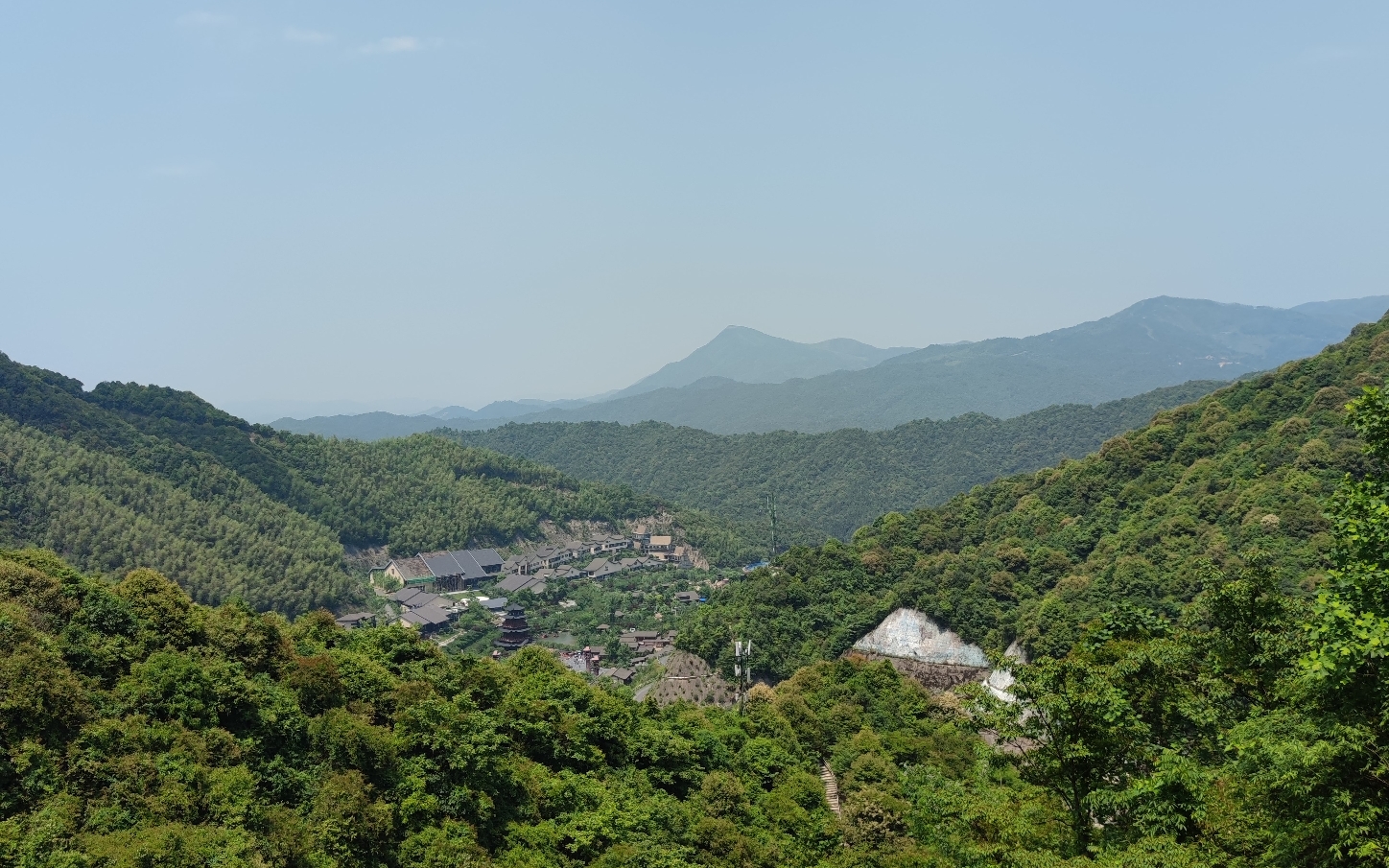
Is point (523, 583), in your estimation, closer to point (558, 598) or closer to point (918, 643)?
point (558, 598)

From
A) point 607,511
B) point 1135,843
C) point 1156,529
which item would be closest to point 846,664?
point 1156,529

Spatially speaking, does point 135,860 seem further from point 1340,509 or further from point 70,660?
point 1340,509

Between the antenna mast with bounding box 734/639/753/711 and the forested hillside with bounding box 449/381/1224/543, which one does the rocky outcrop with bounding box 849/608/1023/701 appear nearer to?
the antenna mast with bounding box 734/639/753/711

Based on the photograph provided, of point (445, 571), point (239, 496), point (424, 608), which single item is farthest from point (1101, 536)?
point (239, 496)

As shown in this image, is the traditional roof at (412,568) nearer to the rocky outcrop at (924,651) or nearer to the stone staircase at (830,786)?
the rocky outcrop at (924,651)

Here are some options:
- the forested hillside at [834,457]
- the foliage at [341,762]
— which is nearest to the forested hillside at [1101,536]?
the foliage at [341,762]

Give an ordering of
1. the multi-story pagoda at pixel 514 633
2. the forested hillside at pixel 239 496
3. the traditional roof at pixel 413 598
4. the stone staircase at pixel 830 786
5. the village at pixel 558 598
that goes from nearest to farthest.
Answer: the stone staircase at pixel 830 786 < the multi-story pagoda at pixel 514 633 < the village at pixel 558 598 < the forested hillside at pixel 239 496 < the traditional roof at pixel 413 598
